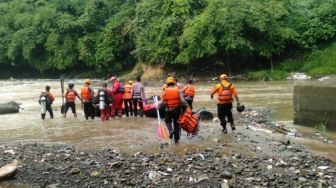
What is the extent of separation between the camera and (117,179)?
388 inches

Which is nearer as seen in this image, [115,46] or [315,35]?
[315,35]

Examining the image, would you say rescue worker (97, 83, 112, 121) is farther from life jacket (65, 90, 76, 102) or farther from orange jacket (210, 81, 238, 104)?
orange jacket (210, 81, 238, 104)

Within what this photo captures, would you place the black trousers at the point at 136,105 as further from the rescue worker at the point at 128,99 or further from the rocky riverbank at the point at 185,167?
the rocky riverbank at the point at 185,167

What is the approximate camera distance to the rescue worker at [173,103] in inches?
488

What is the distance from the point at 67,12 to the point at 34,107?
3813 cm

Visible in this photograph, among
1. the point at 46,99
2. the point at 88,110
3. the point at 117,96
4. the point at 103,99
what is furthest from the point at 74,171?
the point at 46,99

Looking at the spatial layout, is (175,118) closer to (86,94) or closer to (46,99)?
(86,94)

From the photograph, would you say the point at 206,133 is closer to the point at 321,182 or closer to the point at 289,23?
the point at 321,182

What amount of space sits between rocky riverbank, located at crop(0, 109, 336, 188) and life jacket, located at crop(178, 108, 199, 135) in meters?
0.69

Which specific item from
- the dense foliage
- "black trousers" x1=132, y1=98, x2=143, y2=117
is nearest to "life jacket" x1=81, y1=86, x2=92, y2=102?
"black trousers" x1=132, y1=98, x2=143, y2=117

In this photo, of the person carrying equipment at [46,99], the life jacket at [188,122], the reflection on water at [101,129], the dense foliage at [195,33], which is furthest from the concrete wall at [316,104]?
the dense foliage at [195,33]

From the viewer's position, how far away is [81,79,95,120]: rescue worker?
60.2 feet

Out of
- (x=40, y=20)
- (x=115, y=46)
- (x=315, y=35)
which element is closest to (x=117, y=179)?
(x=315, y=35)

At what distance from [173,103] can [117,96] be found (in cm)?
641
